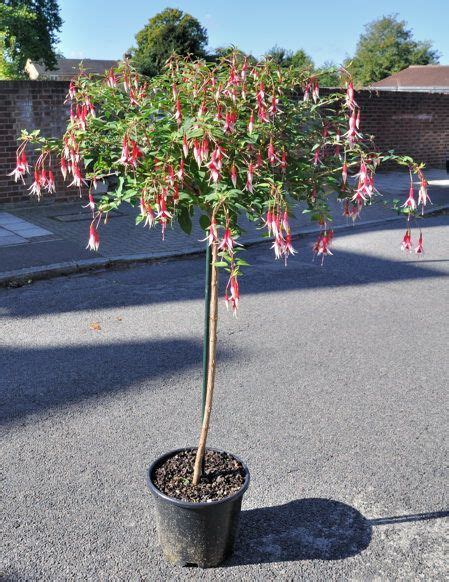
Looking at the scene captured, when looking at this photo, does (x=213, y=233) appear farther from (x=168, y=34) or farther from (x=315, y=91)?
(x=168, y=34)

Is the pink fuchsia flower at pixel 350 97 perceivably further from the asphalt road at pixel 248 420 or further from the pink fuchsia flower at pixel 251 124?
the asphalt road at pixel 248 420

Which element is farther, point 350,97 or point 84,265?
point 84,265

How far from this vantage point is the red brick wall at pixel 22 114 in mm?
11211

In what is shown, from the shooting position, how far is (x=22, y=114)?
11.4 meters

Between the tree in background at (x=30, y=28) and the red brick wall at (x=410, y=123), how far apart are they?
97.4 ft

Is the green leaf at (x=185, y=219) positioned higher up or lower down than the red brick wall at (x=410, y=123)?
lower down

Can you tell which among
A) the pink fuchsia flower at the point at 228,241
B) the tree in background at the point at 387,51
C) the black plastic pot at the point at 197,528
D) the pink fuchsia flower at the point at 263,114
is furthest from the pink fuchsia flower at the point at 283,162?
the tree in background at the point at 387,51

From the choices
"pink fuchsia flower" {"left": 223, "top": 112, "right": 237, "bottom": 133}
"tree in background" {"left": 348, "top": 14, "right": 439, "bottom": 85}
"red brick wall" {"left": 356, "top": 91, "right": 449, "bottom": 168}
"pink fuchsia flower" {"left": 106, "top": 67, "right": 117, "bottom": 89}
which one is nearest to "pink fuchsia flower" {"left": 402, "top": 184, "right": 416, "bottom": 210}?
"pink fuchsia flower" {"left": 223, "top": 112, "right": 237, "bottom": 133}

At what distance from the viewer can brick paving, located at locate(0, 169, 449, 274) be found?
27.2 feet

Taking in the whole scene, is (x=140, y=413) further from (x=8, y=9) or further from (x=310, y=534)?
(x=8, y=9)

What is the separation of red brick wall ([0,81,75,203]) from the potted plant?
29.3 ft

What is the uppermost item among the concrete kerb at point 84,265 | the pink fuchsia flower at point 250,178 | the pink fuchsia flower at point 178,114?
the pink fuchsia flower at point 178,114

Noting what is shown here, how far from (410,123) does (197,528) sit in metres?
17.9

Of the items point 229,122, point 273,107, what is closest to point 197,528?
point 229,122
